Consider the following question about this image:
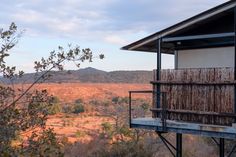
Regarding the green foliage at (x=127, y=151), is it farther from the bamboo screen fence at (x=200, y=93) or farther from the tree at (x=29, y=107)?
the tree at (x=29, y=107)

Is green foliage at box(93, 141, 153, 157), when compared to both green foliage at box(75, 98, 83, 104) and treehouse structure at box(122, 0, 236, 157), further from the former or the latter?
green foliage at box(75, 98, 83, 104)

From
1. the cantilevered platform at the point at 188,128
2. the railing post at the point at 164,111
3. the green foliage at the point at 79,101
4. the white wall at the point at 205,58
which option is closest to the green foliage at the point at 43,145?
the cantilevered platform at the point at 188,128

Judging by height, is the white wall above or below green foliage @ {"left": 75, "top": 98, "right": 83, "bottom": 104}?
above

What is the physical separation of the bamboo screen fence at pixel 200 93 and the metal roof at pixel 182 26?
1.09m

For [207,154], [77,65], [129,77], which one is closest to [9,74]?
[77,65]

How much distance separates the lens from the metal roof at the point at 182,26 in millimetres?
11831

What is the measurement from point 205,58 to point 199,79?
1.25 meters

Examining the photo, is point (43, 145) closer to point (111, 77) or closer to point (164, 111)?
point (164, 111)

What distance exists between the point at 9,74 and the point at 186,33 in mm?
7397

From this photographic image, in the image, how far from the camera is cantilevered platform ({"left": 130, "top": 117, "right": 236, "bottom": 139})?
1108 centimetres

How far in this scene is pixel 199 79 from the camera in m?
12.3

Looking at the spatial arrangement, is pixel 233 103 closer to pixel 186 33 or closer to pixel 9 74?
pixel 186 33

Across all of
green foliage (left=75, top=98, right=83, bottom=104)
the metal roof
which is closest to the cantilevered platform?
the metal roof

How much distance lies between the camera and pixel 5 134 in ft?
21.5
